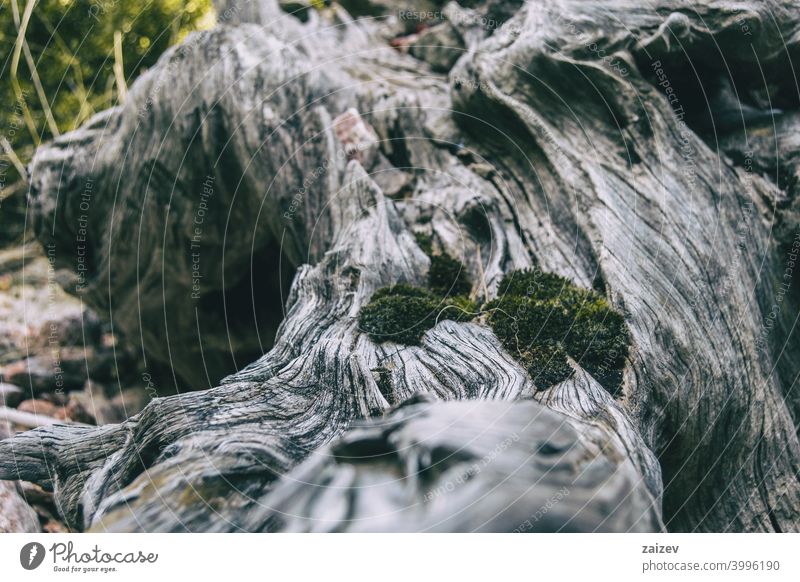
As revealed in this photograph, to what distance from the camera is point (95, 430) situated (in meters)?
8.88

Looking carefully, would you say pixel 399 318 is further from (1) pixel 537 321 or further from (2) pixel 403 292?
(1) pixel 537 321

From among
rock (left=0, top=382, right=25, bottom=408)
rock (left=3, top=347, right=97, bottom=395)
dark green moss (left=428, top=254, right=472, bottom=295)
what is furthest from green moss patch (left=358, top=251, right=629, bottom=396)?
rock (left=3, top=347, right=97, bottom=395)

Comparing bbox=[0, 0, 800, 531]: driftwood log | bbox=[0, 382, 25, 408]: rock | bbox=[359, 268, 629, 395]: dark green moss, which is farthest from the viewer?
bbox=[0, 382, 25, 408]: rock

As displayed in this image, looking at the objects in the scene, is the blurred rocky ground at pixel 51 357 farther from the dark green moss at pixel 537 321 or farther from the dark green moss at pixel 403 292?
the dark green moss at pixel 537 321

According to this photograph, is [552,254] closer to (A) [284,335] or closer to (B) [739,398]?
(B) [739,398]

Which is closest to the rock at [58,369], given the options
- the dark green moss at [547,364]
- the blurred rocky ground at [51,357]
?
the blurred rocky ground at [51,357]

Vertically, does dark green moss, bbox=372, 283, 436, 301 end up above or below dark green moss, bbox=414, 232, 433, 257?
below

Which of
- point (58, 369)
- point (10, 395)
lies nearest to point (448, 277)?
point (10, 395)
